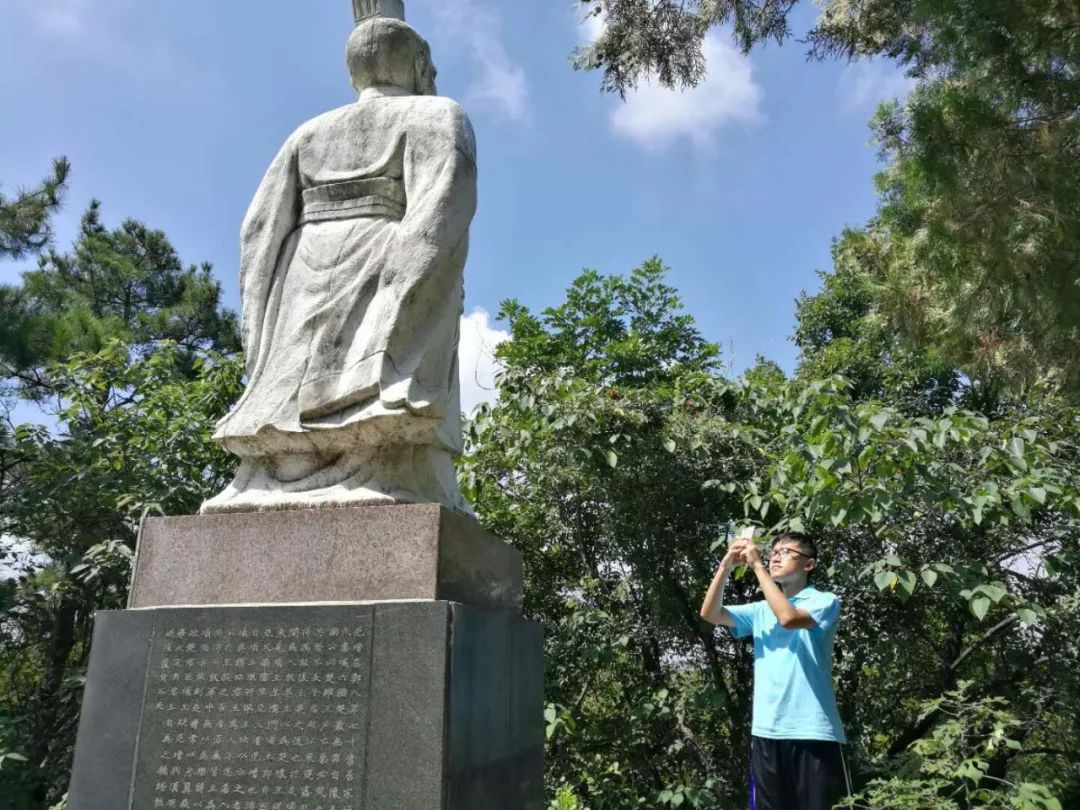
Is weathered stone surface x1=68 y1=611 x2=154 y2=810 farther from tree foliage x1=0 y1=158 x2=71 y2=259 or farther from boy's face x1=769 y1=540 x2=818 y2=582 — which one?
tree foliage x1=0 y1=158 x2=71 y2=259

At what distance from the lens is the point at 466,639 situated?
2.78m

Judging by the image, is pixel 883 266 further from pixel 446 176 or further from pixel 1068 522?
pixel 446 176

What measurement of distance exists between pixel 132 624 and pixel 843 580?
3.63m

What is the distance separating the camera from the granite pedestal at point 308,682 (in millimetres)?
2625

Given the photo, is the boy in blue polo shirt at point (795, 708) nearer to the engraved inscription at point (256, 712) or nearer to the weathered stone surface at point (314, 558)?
the weathered stone surface at point (314, 558)

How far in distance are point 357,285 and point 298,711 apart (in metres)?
1.57

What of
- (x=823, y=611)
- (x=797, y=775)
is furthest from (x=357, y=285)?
(x=797, y=775)

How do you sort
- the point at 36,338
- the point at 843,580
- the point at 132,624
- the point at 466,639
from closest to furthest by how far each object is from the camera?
the point at 466,639 < the point at 132,624 < the point at 843,580 < the point at 36,338

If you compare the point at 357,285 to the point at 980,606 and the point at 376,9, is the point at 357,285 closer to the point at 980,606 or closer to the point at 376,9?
the point at 376,9

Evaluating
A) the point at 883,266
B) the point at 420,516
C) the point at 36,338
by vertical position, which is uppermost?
the point at 883,266

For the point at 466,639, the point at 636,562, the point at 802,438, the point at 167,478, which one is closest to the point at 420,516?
the point at 466,639

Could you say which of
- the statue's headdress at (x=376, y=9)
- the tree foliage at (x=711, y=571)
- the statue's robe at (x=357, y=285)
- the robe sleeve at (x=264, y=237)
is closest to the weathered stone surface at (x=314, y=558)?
the statue's robe at (x=357, y=285)

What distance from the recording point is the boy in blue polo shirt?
3117 millimetres

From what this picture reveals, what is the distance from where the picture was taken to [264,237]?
3680 millimetres
